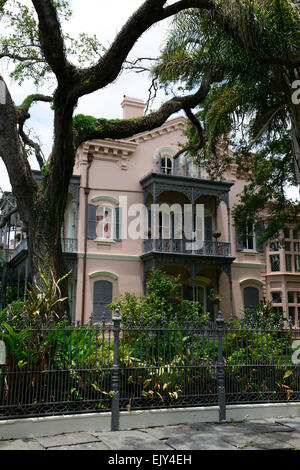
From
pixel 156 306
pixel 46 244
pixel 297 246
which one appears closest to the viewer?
pixel 46 244

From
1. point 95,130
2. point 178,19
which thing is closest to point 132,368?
point 95,130

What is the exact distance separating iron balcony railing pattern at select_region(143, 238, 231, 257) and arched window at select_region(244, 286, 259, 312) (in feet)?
7.46

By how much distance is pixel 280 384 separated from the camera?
8180 mm

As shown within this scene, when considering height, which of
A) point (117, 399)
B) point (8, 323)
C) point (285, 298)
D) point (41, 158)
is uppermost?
point (41, 158)

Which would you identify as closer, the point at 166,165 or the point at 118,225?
the point at 118,225

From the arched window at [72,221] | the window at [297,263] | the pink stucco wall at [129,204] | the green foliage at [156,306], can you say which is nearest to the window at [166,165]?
the pink stucco wall at [129,204]

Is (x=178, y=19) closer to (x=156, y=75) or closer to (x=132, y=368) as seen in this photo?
(x=156, y=75)

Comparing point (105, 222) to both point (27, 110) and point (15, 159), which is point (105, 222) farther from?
point (15, 159)

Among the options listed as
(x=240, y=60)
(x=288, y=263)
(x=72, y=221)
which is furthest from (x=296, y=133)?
(x=288, y=263)

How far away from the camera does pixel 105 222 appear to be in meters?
19.0

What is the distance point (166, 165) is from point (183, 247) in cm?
408

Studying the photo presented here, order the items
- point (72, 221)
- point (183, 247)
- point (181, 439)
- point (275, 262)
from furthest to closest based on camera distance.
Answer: point (275, 262)
point (72, 221)
point (183, 247)
point (181, 439)

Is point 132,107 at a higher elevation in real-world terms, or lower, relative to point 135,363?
higher
